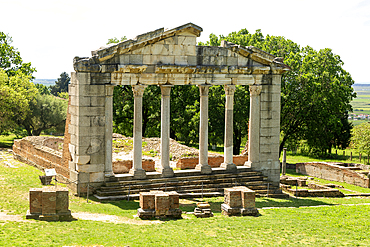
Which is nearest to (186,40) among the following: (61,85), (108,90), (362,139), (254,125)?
(108,90)

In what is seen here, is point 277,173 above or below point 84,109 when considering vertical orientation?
below

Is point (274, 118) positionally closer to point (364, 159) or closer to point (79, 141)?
point (79, 141)

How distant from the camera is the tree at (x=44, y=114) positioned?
55.8 m

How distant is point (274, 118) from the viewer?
2792 centimetres

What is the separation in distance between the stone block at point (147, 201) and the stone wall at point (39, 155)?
7272 millimetres

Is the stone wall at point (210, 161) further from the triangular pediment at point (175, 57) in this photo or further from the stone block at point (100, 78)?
the stone block at point (100, 78)

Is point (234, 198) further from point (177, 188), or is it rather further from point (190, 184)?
point (190, 184)

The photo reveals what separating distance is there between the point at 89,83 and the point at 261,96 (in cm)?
1075

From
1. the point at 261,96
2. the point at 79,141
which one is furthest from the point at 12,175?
the point at 261,96

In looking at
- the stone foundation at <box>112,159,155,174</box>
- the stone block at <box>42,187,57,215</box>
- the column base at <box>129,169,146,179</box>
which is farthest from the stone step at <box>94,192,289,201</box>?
the stone block at <box>42,187,57,215</box>

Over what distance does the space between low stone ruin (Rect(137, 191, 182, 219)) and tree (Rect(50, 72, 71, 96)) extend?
351ft

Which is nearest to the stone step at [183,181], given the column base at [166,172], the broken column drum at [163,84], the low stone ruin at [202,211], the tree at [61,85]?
the column base at [166,172]

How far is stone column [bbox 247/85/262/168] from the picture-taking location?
27703 mm

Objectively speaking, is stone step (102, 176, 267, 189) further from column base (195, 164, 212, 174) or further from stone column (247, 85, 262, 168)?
stone column (247, 85, 262, 168)
